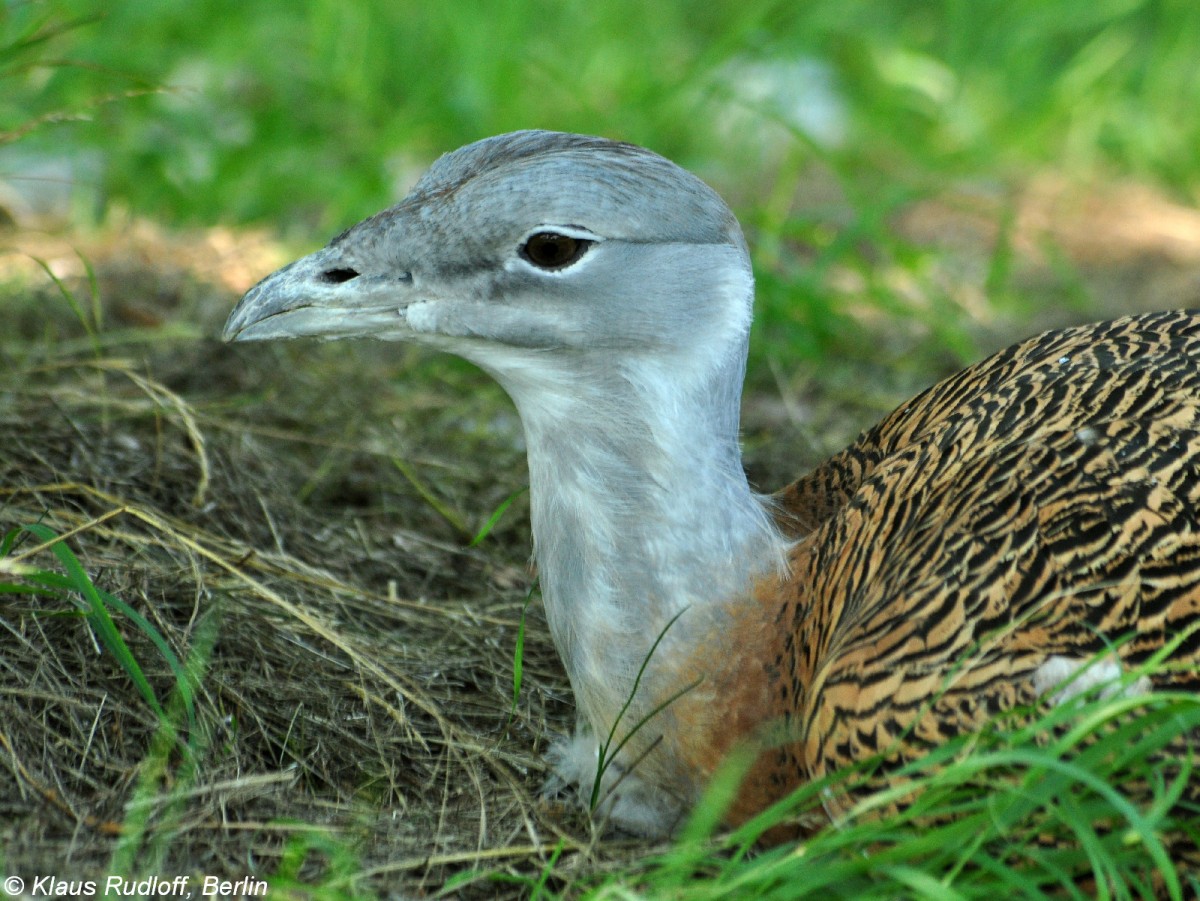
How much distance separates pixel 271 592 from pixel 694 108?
3.80m

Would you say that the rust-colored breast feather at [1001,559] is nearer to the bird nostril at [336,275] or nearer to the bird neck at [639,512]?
the bird neck at [639,512]

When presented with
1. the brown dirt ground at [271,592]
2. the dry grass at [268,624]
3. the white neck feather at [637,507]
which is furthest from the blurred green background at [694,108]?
the white neck feather at [637,507]

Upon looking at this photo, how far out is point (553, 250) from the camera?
2.75m

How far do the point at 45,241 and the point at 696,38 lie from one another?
4056 mm

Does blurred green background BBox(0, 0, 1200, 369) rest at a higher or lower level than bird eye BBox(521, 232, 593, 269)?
lower

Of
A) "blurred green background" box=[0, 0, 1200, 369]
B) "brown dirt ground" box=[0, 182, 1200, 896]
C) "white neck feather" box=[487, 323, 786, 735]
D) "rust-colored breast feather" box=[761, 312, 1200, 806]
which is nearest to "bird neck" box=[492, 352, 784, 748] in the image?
"white neck feather" box=[487, 323, 786, 735]

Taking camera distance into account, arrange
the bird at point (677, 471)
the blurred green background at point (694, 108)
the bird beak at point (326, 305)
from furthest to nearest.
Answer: the blurred green background at point (694, 108) → the bird beak at point (326, 305) → the bird at point (677, 471)

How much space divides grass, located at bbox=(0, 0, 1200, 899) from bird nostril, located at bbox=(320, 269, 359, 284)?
76 centimetres

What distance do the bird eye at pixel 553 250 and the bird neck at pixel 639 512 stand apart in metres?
0.21

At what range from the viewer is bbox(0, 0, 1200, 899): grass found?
8.09 feet

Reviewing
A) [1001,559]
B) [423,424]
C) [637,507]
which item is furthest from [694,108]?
[1001,559]

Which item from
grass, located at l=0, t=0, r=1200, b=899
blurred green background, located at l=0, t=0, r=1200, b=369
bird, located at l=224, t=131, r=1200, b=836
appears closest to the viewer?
grass, located at l=0, t=0, r=1200, b=899

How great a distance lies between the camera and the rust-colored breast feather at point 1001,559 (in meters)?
2.48

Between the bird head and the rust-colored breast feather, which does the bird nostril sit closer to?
the bird head
